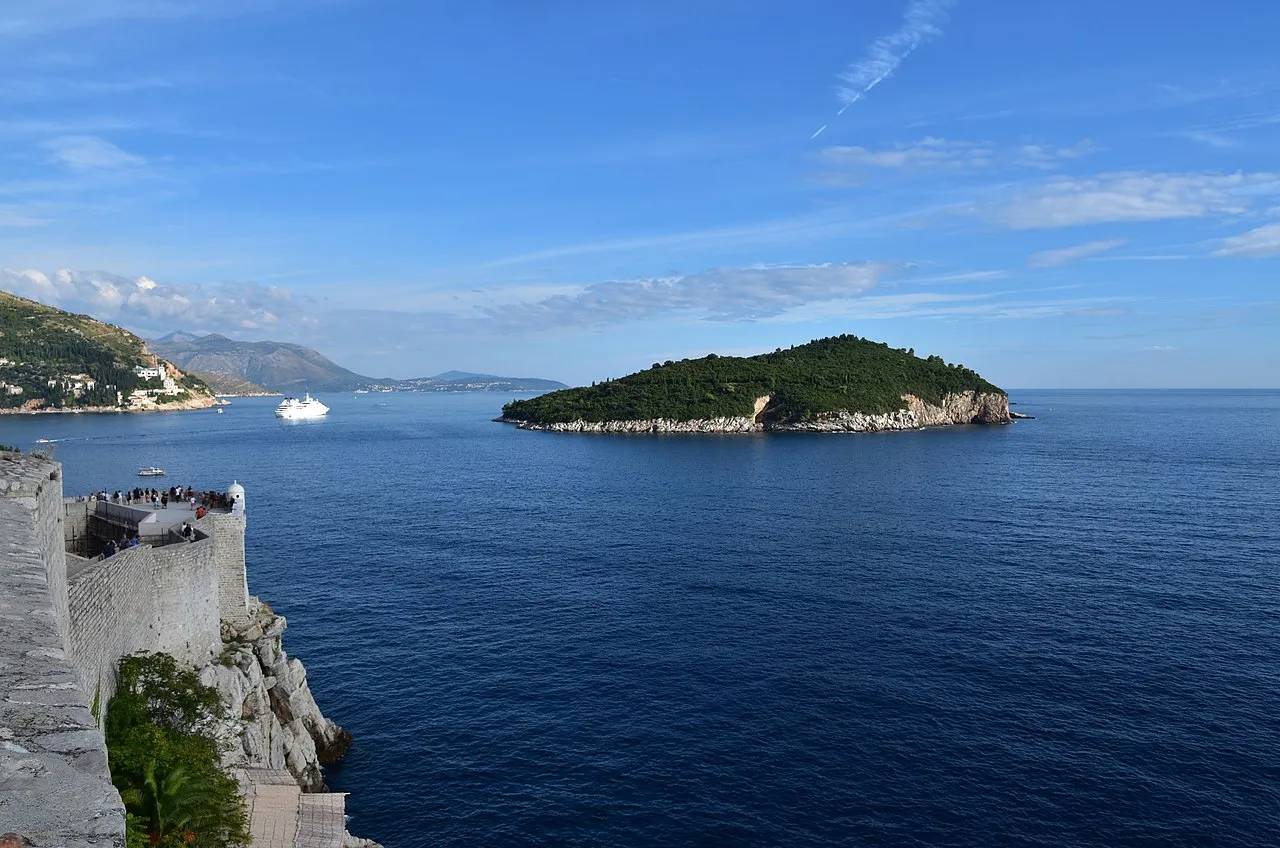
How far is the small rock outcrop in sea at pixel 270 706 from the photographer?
87.3 ft

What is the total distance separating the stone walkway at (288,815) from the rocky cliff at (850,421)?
486 feet

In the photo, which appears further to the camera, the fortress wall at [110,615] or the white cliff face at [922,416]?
the white cliff face at [922,416]

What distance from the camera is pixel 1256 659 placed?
3712cm

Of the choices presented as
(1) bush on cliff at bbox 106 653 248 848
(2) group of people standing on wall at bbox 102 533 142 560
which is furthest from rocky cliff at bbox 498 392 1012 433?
(1) bush on cliff at bbox 106 653 248 848

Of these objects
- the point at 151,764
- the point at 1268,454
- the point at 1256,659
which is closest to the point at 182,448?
the point at 151,764

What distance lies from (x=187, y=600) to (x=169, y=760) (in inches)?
358

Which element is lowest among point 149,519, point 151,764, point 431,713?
point 431,713

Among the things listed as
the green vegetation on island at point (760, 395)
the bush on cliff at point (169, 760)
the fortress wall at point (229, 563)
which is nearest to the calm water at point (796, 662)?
the fortress wall at point (229, 563)

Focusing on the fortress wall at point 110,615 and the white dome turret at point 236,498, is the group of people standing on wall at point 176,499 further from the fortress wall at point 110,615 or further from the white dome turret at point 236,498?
the fortress wall at point 110,615

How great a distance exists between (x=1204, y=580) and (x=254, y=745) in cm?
5296

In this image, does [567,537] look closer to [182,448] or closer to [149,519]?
[149,519]

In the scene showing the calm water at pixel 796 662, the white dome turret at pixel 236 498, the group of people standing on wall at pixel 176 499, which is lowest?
the calm water at pixel 796 662

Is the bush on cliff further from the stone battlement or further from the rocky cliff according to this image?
the rocky cliff

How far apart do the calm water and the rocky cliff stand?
8583cm
